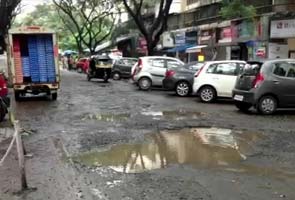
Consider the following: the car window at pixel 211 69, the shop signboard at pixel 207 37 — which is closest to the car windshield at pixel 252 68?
the car window at pixel 211 69

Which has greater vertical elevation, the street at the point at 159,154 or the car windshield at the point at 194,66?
the car windshield at the point at 194,66

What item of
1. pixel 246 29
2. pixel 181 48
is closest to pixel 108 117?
pixel 246 29

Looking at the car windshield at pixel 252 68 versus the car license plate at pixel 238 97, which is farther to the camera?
the car license plate at pixel 238 97

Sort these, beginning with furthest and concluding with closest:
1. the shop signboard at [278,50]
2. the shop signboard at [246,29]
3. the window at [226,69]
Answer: the shop signboard at [246,29] < the shop signboard at [278,50] < the window at [226,69]

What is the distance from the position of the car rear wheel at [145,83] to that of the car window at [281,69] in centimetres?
1082

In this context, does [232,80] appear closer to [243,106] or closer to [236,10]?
[243,106]

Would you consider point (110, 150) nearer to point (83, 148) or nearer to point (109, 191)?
point (83, 148)

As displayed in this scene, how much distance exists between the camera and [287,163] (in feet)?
28.6

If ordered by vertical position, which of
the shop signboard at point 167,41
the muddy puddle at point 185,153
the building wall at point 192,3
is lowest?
the muddy puddle at point 185,153

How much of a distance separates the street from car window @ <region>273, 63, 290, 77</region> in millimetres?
1158

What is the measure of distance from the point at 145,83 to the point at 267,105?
10.8 metres

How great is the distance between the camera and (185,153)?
31.6ft

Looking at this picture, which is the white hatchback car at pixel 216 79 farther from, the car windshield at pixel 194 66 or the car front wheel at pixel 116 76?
the car front wheel at pixel 116 76

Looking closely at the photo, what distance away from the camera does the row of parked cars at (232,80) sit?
1535 centimetres
